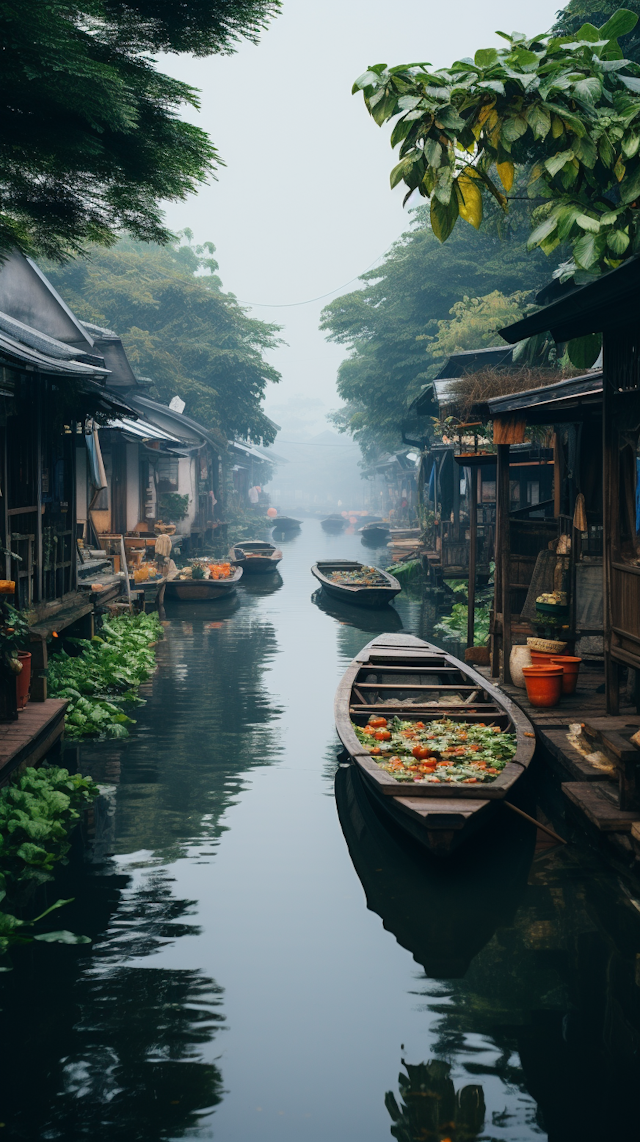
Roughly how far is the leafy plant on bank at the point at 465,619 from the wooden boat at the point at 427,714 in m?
3.91

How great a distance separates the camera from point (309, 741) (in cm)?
1038

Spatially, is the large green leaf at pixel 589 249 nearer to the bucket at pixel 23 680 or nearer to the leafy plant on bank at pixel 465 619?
the bucket at pixel 23 680

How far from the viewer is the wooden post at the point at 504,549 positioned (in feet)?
33.0

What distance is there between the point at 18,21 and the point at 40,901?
16.6ft

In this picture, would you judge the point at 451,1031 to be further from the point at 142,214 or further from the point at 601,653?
the point at 601,653

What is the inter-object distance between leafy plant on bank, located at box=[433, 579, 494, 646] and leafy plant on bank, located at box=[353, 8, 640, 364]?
10229 millimetres

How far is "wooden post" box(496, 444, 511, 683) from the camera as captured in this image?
396 inches

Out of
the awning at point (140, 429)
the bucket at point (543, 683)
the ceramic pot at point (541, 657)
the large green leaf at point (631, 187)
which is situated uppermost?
the awning at point (140, 429)

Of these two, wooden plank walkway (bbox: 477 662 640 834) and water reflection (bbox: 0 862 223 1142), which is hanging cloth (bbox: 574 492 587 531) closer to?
wooden plank walkway (bbox: 477 662 640 834)

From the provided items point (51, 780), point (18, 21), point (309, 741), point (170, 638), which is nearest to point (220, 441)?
point (170, 638)

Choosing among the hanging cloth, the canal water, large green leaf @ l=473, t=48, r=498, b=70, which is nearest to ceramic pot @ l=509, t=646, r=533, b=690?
the hanging cloth

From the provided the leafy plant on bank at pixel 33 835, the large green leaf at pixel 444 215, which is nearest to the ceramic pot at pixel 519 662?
the leafy plant on bank at pixel 33 835

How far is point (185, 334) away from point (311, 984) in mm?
33801

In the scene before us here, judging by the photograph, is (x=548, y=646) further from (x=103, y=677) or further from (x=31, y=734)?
(x=103, y=677)
